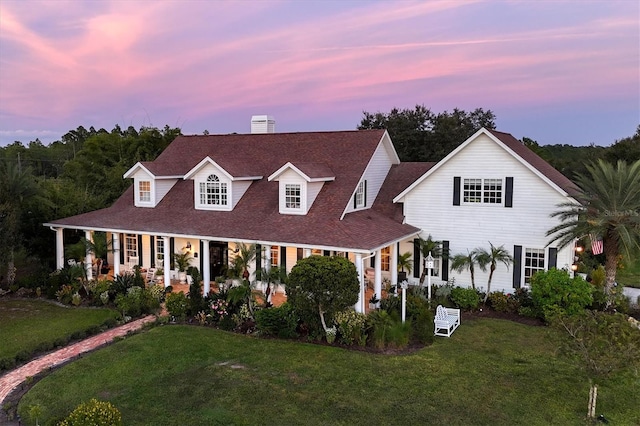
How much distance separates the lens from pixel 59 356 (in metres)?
13.2

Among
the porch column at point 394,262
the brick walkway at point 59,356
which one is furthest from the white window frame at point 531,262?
the brick walkway at point 59,356

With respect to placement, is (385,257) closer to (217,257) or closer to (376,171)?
(376,171)

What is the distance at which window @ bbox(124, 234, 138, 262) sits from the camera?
880 inches

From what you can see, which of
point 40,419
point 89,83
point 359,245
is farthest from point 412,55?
point 40,419

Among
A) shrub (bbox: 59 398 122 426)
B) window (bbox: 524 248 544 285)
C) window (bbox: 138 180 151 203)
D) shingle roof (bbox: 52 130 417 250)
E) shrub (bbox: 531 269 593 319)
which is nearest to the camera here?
shrub (bbox: 59 398 122 426)

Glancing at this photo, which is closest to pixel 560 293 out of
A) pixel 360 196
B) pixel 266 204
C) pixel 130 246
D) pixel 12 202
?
pixel 360 196

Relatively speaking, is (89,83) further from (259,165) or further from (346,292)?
(346,292)

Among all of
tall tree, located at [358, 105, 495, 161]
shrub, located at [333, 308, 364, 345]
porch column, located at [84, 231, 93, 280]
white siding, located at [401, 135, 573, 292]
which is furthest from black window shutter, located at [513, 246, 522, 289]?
tall tree, located at [358, 105, 495, 161]

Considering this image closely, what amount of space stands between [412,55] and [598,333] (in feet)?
64.1

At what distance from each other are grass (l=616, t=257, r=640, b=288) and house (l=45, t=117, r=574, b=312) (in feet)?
21.4

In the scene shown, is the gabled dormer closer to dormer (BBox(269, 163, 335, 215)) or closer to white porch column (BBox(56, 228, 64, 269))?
white porch column (BBox(56, 228, 64, 269))

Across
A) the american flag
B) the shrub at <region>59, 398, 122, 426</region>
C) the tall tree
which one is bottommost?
the shrub at <region>59, 398, 122, 426</region>

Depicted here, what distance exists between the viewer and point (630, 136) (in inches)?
1885

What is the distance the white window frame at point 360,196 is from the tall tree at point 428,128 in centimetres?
2278
